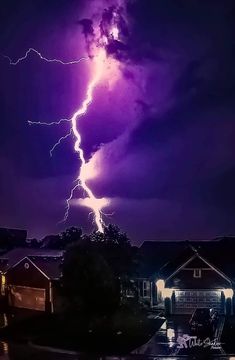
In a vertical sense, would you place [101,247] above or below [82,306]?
above

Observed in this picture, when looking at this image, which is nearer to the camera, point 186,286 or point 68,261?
point 68,261

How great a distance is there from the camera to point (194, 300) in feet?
132

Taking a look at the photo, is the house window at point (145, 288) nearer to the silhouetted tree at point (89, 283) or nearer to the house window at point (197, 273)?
the house window at point (197, 273)

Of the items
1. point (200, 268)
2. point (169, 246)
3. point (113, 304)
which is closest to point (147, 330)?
point (113, 304)

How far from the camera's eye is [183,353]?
26172 mm

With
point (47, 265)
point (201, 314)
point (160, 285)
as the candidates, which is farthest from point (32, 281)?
point (201, 314)

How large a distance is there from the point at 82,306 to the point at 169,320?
702 cm

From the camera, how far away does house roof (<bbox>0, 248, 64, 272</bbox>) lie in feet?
152

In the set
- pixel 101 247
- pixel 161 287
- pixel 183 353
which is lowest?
pixel 183 353

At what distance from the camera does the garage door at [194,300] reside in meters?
39.9

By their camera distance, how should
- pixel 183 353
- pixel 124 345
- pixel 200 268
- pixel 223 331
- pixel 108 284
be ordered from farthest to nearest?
pixel 200 268 < pixel 108 284 < pixel 223 331 < pixel 124 345 < pixel 183 353

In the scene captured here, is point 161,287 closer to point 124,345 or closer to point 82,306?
point 82,306

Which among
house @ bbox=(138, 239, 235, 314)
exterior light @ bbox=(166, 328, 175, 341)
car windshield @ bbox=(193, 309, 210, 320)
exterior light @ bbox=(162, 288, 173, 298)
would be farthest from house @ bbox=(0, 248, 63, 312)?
car windshield @ bbox=(193, 309, 210, 320)

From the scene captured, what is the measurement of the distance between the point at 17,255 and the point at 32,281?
5.85 metres
